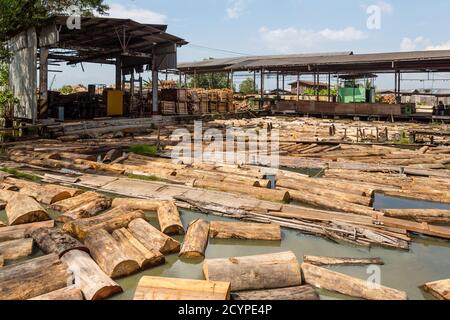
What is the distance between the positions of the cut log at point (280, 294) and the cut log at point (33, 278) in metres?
2.07

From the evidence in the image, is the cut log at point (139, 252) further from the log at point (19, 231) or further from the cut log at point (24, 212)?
the cut log at point (24, 212)

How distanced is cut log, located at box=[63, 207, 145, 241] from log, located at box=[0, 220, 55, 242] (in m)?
0.50

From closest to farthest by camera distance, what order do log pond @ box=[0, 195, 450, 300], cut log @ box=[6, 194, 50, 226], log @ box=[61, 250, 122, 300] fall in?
log @ box=[61, 250, 122, 300]
log pond @ box=[0, 195, 450, 300]
cut log @ box=[6, 194, 50, 226]

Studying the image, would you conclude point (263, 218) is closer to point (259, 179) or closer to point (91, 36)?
point (259, 179)

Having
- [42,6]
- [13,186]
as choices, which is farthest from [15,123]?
[13,186]

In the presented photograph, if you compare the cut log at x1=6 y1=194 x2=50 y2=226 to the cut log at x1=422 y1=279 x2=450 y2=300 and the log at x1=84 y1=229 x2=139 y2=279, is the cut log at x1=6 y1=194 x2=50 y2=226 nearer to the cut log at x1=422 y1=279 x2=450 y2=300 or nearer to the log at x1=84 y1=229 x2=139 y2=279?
the log at x1=84 y1=229 x2=139 y2=279

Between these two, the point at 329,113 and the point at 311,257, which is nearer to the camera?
the point at 311,257

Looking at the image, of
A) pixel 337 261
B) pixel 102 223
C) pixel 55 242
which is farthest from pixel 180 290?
pixel 102 223

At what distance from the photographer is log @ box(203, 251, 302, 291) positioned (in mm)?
4977

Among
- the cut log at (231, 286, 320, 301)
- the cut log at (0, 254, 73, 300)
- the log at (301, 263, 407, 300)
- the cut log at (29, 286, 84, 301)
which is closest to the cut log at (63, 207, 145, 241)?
the cut log at (0, 254, 73, 300)

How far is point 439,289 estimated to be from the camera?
511cm

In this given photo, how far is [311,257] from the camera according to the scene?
6.05 meters
